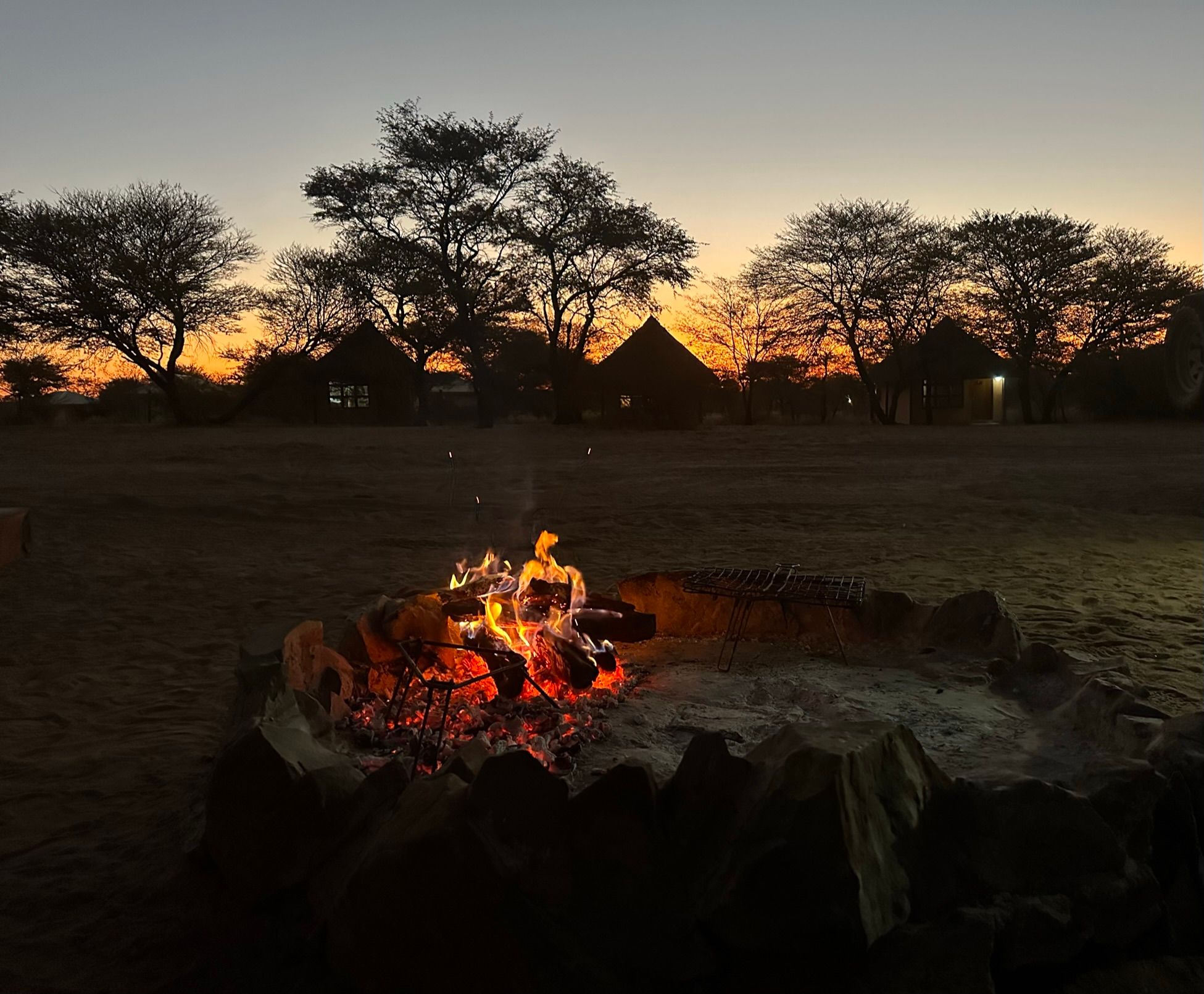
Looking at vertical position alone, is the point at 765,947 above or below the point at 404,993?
above

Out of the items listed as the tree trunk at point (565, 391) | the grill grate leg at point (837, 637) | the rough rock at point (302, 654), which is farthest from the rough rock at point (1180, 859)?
the tree trunk at point (565, 391)

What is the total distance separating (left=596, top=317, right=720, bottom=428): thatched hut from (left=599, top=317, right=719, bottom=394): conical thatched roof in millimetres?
20

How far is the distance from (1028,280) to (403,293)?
75.1ft

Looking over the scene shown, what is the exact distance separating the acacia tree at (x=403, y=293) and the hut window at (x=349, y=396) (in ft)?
7.84

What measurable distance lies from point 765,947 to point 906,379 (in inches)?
1404

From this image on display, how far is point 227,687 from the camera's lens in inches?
162

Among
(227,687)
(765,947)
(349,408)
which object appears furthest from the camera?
(349,408)

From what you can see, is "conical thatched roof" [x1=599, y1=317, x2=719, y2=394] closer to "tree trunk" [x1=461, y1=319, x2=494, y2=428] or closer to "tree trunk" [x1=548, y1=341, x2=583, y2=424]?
"tree trunk" [x1=548, y1=341, x2=583, y2=424]

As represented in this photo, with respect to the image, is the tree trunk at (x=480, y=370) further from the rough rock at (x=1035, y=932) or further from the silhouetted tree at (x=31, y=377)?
the rough rock at (x=1035, y=932)

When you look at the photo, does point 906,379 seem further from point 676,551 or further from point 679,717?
point 679,717

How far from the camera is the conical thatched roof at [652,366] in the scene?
1100 inches

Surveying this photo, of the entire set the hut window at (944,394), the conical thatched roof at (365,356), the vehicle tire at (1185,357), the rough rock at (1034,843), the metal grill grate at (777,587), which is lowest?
the rough rock at (1034,843)

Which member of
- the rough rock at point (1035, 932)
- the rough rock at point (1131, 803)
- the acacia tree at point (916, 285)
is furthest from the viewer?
the acacia tree at point (916, 285)

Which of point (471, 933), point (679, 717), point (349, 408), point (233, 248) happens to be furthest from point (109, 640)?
point (349, 408)
